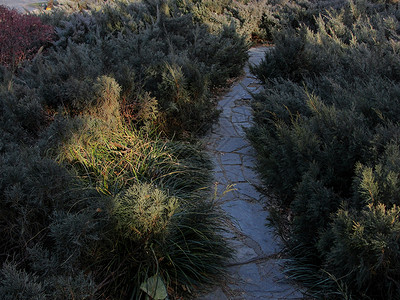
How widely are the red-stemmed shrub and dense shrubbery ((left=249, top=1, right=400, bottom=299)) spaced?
368cm

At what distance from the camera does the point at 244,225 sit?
3.47 m

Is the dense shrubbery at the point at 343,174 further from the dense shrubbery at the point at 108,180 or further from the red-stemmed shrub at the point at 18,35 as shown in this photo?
the red-stemmed shrub at the point at 18,35

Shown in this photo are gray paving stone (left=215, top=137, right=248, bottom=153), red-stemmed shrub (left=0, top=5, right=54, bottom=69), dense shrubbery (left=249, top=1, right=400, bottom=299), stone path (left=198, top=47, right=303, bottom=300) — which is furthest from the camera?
red-stemmed shrub (left=0, top=5, right=54, bottom=69)

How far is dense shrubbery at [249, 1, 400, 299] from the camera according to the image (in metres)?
2.31

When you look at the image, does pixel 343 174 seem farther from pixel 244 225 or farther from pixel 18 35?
pixel 18 35

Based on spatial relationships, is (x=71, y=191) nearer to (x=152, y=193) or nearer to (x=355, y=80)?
(x=152, y=193)

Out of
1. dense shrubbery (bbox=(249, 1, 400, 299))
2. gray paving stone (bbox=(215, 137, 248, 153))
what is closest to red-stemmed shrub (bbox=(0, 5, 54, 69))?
gray paving stone (bbox=(215, 137, 248, 153))

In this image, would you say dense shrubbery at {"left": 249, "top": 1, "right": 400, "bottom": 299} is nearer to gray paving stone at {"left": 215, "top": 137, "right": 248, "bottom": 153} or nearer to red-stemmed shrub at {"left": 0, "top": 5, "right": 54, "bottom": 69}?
gray paving stone at {"left": 215, "top": 137, "right": 248, "bottom": 153}

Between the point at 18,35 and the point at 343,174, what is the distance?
5146 mm

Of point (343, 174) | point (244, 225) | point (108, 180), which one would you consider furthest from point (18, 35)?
point (343, 174)

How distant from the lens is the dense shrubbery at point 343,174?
2.31 metres

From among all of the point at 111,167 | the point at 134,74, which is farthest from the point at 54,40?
the point at 111,167

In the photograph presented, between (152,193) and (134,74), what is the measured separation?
245cm

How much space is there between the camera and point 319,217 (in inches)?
112
